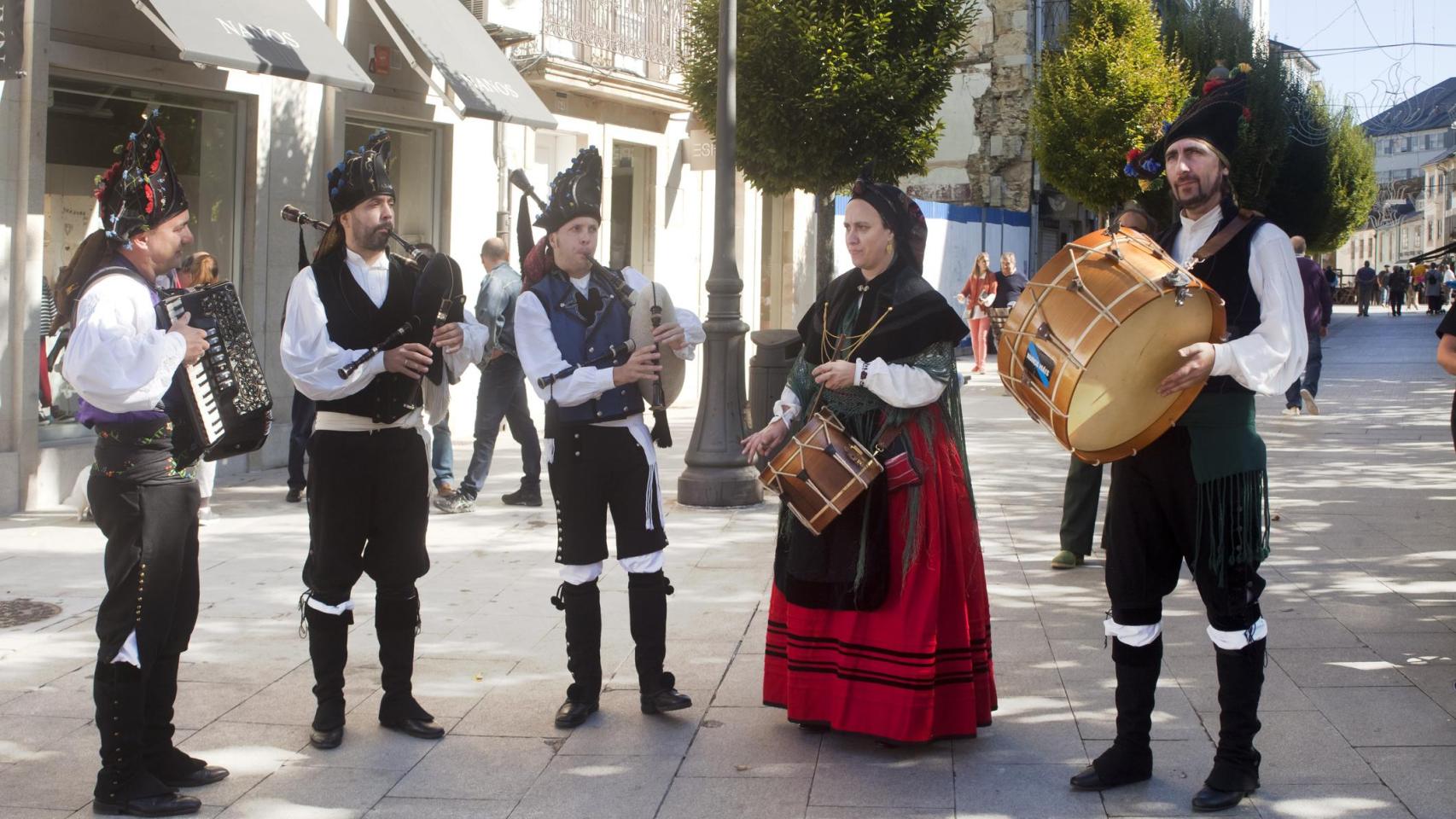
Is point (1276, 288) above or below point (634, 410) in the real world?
above

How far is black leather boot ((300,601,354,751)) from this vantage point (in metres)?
5.17

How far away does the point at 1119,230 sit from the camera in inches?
179

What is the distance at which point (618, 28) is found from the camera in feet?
55.3

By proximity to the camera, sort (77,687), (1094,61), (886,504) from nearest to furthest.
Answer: (886,504) → (77,687) → (1094,61)

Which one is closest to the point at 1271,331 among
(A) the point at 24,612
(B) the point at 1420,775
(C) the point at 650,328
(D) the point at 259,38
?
(B) the point at 1420,775

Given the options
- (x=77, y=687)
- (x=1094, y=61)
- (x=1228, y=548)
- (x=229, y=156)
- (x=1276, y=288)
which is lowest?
(x=77, y=687)

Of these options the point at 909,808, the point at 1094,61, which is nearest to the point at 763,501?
the point at 909,808

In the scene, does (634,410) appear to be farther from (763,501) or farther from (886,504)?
(763,501)

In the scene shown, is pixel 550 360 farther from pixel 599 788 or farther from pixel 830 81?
pixel 830 81

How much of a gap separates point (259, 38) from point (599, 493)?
6.66 meters

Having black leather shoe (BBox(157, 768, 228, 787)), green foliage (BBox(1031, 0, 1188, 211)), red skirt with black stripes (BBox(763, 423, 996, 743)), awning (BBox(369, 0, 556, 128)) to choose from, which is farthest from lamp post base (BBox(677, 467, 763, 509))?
green foliage (BBox(1031, 0, 1188, 211))

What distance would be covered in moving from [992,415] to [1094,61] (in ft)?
55.3

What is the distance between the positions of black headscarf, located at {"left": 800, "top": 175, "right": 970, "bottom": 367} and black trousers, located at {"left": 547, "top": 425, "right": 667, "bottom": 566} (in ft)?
2.42

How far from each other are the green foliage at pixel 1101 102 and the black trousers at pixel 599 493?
27135 millimetres
